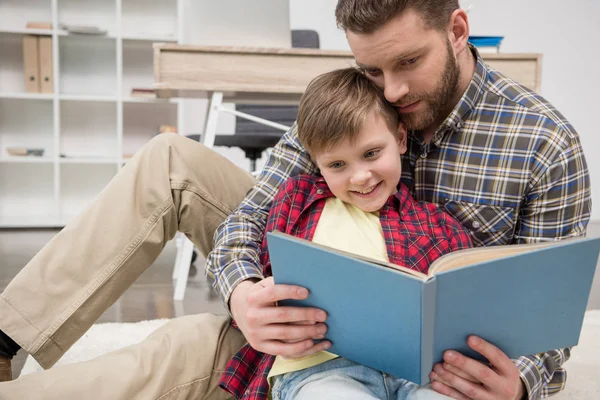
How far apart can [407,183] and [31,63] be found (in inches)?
139

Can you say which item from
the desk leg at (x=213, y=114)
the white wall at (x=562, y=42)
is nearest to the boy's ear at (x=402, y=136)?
Answer: the desk leg at (x=213, y=114)

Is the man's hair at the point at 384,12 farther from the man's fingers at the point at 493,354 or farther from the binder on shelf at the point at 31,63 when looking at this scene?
the binder on shelf at the point at 31,63

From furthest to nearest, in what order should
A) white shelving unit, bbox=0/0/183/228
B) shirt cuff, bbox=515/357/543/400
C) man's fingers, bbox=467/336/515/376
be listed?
white shelving unit, bbox=0/0/183/228 < shirt cuff, bbox=515/357/543/400 < man's fingers, bbox=467/336/515/376

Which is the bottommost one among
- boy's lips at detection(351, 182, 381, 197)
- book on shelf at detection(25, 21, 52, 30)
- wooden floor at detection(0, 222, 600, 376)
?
wooden floor at detection(0, 222, 600, 376)

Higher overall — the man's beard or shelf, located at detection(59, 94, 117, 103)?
shelf, located at detection(59, 94, 117, 103)

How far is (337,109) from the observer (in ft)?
3.45

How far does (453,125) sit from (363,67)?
0.20 metres

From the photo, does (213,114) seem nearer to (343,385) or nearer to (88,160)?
(343,385)

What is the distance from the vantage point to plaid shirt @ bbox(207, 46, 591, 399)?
1068 millimetres

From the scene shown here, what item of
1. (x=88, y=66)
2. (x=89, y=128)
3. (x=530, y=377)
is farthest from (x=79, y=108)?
(x=530, y=377)

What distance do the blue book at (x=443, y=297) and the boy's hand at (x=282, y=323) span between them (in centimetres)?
1

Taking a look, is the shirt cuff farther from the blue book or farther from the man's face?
the man's face

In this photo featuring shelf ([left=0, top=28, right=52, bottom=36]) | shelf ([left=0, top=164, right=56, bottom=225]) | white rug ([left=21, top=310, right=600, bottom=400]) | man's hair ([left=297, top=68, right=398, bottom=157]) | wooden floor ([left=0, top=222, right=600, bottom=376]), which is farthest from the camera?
shelf ([left=0, top=164, right=56, bottom=225])

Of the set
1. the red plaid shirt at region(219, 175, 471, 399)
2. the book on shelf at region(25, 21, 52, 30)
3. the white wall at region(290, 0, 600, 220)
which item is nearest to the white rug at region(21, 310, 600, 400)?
the red plaid shirt at region(219, 175, 471, 399)
